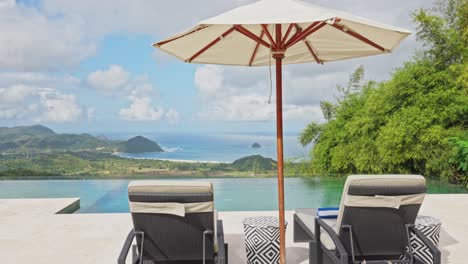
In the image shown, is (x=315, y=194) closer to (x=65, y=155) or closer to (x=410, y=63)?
(x=410, y=63)

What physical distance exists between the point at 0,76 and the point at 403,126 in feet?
58.7

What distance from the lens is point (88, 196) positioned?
25.6 ft

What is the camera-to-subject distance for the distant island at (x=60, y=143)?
14781mm

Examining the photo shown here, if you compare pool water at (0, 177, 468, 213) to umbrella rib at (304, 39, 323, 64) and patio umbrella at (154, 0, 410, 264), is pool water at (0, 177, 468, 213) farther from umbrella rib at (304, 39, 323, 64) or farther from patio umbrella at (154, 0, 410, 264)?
patio umbrella at (154, 0, 410, 264)

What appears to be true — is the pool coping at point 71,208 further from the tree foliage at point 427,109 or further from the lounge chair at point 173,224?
the tree foliage at point 427,109

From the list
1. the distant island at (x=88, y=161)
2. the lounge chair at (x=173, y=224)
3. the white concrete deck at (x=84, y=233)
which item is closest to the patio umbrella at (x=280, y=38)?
the lounge chair at (x=173, y=224)

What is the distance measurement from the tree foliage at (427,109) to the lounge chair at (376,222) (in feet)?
25.1

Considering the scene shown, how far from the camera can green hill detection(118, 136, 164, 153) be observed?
14.7 m

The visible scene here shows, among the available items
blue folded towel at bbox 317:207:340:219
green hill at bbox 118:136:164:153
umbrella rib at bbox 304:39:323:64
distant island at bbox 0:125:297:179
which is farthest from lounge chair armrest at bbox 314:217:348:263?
green hill at bbox 118:136:164:153

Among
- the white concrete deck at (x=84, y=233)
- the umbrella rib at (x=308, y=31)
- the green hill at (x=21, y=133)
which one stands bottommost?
the white concrete deck at (x=84, y=233)

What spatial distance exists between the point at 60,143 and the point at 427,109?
1166 cm

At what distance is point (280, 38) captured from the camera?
3219mm

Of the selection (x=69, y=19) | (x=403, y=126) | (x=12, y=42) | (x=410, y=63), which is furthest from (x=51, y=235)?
(x=69, y=19)

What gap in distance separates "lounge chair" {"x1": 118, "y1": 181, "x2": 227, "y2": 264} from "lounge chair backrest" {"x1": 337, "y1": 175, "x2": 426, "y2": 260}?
90 centimetres
